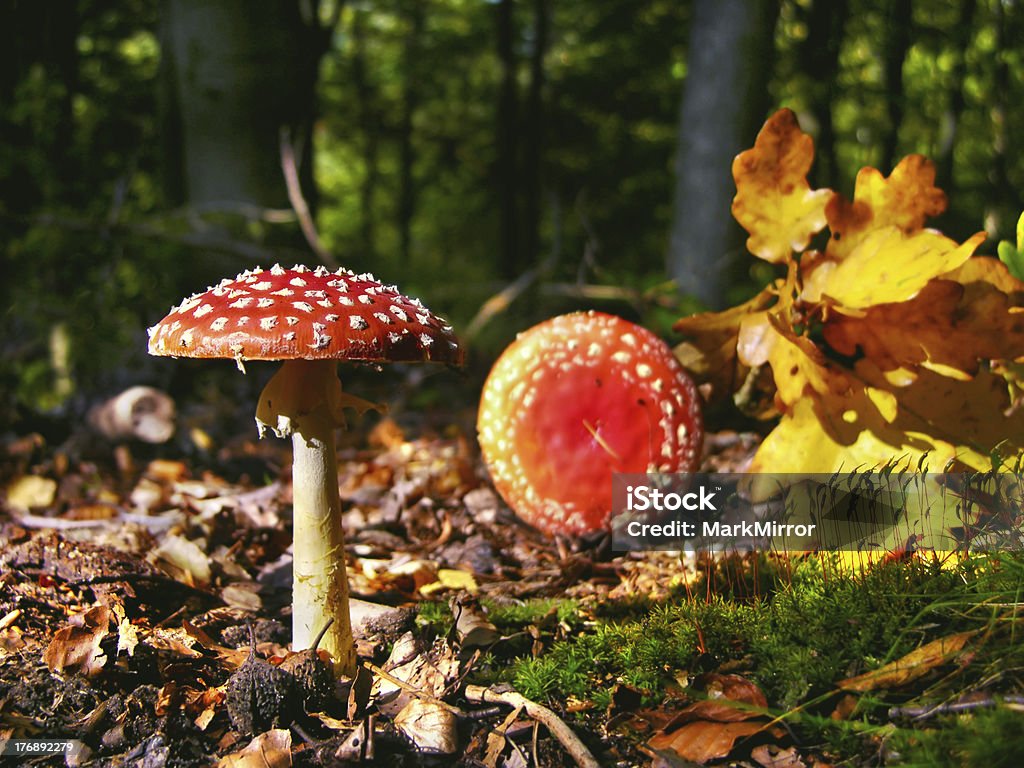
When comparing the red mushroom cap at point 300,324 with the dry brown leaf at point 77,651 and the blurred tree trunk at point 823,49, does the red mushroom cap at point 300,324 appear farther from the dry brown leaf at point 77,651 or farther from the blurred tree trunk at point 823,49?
the blurred tree trunk at point 823,49

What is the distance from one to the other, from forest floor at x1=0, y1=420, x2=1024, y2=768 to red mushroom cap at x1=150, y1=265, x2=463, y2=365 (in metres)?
0.78

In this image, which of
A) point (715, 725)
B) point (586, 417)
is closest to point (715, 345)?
point (586, 417)

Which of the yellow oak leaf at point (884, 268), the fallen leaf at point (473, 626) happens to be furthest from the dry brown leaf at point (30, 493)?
the yellow oak leaf at point (884, 268)

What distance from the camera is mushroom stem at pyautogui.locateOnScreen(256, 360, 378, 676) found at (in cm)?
210

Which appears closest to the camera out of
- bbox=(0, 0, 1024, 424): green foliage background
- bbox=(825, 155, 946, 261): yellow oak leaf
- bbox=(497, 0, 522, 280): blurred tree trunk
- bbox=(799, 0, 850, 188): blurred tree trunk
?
bbox=(825, 155, 946, 261): yellow oak leaf

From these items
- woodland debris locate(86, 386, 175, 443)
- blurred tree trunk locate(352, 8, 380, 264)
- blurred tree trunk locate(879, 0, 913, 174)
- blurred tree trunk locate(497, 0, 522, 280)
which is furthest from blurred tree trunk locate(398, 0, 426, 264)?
woodland debris locate(86, 386, 175, 443)

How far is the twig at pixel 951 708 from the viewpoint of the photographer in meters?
1.44

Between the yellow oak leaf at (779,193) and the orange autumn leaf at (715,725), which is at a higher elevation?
the yellow oak leaf at (779,193)

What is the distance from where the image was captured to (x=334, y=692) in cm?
194

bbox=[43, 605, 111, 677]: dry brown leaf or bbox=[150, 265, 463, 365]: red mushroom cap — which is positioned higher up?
bbox=[150, 265, 463, 365]: red mushroom cap

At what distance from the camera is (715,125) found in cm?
430

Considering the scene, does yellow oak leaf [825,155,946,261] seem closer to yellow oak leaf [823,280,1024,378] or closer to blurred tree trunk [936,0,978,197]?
yellow oak leaf [823,280,1024,378]

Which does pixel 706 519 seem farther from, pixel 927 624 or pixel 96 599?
pixel 96 599

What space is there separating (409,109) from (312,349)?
50.1 ft
